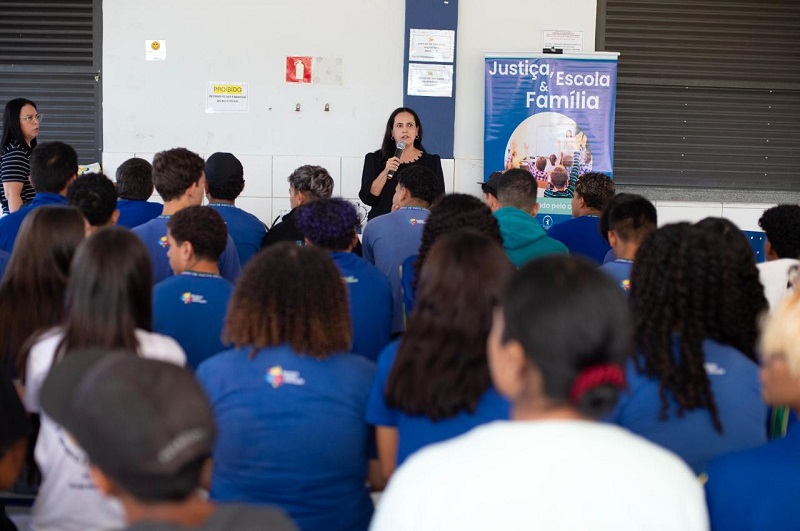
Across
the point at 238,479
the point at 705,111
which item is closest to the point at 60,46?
the point at 705,111

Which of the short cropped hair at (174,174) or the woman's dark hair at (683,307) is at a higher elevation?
the short cropped hair at (174,174)

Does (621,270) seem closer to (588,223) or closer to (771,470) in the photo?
(588,223)

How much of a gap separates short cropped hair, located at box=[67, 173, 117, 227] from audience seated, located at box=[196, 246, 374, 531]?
163cm

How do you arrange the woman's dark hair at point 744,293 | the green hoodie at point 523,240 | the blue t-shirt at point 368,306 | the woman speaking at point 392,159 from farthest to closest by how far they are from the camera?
the woman speaking at point 392,159 → the green hoodie at point 523,240 → the blue t-shirt at point 368,306 → the woman's dark hair at point 744,293

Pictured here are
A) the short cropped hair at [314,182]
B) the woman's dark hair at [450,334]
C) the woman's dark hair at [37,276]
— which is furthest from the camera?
the short cropped hair at [314,182]

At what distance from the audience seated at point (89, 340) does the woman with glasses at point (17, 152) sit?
3.16 m

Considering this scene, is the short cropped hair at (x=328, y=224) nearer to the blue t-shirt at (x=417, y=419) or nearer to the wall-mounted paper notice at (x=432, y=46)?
the blue t-shirt at (x=417, y=419)

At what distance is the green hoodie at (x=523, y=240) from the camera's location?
374 cm

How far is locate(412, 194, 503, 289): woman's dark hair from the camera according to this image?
3.13m

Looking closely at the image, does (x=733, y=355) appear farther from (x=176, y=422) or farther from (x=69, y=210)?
(x=69, y=210)

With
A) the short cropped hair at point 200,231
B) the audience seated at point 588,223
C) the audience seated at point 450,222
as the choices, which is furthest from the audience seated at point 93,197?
the audience seated at point 588,223

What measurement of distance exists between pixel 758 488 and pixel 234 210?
3007 mm

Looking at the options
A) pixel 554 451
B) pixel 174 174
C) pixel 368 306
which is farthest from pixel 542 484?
pixel 174 174

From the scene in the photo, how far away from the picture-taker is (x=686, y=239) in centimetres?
213
